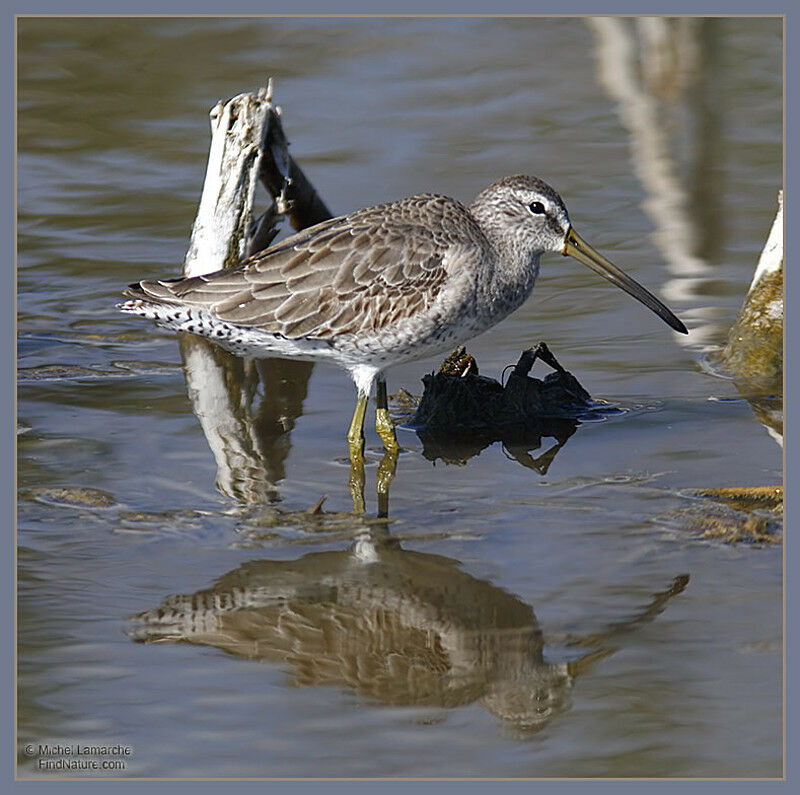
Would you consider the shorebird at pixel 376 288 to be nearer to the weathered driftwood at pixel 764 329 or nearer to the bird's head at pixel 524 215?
the bird's head at pixel 524 215

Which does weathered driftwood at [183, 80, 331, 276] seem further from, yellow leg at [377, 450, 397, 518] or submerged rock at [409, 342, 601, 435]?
yellow leg at [377, 450, 397, 518]

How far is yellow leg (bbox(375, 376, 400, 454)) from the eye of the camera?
25.8ft

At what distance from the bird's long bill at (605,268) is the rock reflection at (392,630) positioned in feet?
7.99

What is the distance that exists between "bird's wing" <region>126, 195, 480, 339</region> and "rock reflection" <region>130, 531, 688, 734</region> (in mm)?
1534

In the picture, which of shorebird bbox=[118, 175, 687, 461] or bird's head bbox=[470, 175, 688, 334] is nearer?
shorebird bbox=[118, 175, 687, 461]

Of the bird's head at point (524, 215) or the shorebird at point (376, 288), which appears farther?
the bird's head at point (524, 215)

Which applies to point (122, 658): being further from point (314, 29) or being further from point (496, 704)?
point (314, 29)

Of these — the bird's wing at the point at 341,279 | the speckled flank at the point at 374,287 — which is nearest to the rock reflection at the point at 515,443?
the speckled flank at the point at 374,287

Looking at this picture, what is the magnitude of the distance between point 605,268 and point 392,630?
10.3 ft

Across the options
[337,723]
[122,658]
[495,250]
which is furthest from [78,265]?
[337,723]

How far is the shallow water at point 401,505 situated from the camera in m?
5.28

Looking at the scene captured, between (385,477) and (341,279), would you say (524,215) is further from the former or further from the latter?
(385,477)

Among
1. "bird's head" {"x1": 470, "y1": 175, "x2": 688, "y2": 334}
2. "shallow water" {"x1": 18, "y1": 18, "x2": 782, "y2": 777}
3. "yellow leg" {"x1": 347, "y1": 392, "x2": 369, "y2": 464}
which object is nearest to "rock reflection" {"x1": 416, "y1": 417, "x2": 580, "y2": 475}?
"shallow water" {"x1": 18, "y1": 18, "x2": 782, "y2": 777}

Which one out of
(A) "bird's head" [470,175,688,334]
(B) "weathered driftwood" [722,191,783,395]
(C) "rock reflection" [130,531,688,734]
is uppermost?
Result: (A) "bird's head" [470,175,688,334]
